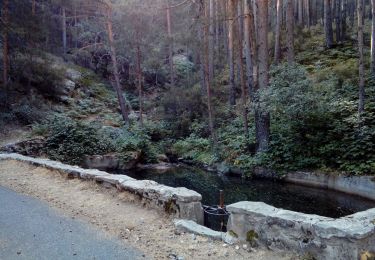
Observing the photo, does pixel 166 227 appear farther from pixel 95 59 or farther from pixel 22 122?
pixel 95 59

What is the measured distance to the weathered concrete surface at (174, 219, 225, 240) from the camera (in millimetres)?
4367

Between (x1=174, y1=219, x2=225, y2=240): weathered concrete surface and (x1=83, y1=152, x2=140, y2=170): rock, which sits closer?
(x1=174, y1=219, x2=225, y2=240): weathered concrete surface

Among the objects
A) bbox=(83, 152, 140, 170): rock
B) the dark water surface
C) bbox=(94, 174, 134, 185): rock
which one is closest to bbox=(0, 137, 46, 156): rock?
bbox=(83, 152, 140, 170): rock

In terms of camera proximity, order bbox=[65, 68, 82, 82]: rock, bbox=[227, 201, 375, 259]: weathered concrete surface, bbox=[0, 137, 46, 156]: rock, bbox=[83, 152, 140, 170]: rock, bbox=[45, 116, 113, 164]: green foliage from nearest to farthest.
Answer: bbox=[227, 201, 375, 259]: weathered concrete surface
bbox=[0, 137, 46, 156]: rock
bbox=[45, 116, 113, 164]: green foliage
bbox=[83, 152, 140, 170]: rock
bbox=[65, 68, 82, 82]: rock

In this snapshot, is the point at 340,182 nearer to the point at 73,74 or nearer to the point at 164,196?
the point at 164,196

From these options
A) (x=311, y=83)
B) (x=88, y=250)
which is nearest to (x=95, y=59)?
(x=311, y=83)

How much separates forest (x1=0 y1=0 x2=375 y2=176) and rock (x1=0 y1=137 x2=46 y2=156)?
0.72 feet

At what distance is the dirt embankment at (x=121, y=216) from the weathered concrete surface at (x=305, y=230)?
0.19 meters

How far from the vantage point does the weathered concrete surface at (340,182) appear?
8.88 m

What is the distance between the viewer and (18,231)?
4641 millimetres

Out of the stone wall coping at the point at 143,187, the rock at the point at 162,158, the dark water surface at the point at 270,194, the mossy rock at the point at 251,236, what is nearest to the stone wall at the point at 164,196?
the stone wall coping at the point at 143,187

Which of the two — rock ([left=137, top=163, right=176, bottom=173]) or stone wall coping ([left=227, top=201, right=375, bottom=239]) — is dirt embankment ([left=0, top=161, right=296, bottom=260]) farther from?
rock ([left=137, top=163, right=176, bottom=173])

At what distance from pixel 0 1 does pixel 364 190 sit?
1848 cm

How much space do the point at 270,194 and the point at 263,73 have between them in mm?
4946
